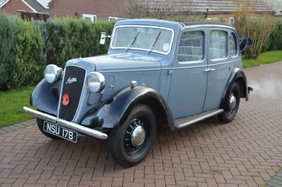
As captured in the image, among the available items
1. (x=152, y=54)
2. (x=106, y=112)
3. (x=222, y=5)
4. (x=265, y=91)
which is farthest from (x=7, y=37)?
(x=222, y=5)

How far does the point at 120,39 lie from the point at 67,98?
5.16ft

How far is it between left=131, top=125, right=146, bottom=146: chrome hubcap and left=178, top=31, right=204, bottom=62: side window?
1.25 m

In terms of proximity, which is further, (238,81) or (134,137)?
(238,81)

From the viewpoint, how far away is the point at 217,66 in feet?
18.7

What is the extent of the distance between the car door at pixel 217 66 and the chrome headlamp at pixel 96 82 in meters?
2.06

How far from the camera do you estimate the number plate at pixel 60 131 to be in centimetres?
405

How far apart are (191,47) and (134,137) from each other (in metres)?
1.77

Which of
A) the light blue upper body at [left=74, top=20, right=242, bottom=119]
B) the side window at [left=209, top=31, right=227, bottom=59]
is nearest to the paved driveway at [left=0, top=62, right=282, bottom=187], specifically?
the light blue upper body at [left=74, top=20, right=242, bottom=119]

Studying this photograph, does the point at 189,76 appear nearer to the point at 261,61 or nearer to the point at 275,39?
the point at 261,61

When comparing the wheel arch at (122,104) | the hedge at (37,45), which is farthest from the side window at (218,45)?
the hedge at (37,45)

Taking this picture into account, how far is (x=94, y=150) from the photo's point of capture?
4766 millimetres

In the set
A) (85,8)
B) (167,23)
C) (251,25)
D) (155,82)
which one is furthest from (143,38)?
(85,8)

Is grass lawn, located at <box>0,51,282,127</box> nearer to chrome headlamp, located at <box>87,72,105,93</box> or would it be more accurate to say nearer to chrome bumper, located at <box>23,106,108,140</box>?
chrome bumper, located at <box>23,106,108,140</box>

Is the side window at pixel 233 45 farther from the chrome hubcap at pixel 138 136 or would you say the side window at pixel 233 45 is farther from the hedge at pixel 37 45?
the hedge at pixel 37 45
